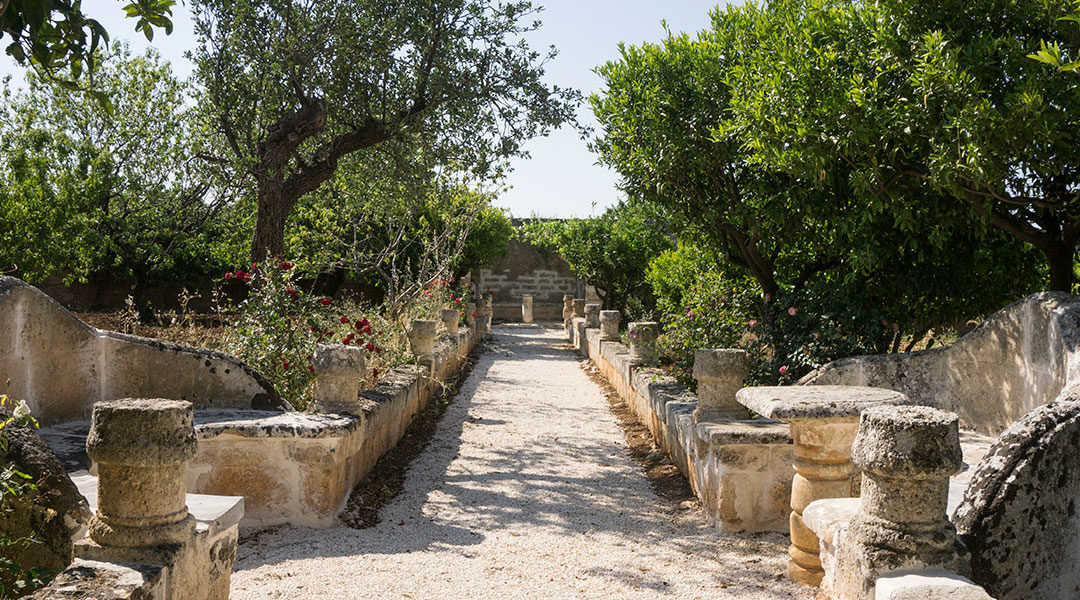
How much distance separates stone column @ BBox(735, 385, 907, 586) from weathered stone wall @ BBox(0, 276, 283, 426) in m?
3.27

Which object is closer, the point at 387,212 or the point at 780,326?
the point at 780,326

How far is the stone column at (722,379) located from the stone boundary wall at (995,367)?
2.54 ft

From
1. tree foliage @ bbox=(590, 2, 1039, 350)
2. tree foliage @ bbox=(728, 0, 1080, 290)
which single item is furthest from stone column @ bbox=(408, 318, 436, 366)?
tree foliage @ bbox=(728, 0, 1080, 290)

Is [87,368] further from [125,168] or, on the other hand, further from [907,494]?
[125,168]

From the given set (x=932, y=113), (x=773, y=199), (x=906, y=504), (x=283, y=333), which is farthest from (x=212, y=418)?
(x=932, y=113)

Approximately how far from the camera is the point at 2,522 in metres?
2.59

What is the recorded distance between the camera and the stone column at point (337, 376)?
5.11 m

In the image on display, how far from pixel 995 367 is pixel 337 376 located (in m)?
3.92

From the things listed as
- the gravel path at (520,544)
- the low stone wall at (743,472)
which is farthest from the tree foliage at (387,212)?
the low stone wall at (743,472)

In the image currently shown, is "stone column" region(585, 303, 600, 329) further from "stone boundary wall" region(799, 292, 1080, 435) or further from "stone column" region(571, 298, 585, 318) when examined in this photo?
"stone boundary wall" region(799, 292, 1080, 435)

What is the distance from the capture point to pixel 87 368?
5.04 meters

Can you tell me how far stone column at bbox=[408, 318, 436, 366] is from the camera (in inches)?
364

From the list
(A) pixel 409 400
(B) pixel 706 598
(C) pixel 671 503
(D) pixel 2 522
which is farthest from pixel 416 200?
(D) pixel 2 522

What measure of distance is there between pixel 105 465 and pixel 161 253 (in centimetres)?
1257
